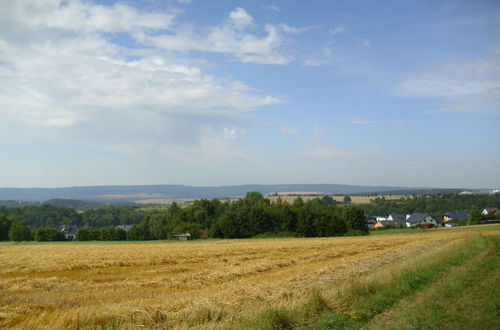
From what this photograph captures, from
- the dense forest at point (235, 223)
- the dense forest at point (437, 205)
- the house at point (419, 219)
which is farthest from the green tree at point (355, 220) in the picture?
the dense forest at point (437, 205)

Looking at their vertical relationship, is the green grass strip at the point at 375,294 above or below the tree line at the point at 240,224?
above

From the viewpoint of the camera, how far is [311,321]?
31.1 feet

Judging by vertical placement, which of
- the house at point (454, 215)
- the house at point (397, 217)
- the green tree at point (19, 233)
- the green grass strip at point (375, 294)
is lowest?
the house at point (397, 217)

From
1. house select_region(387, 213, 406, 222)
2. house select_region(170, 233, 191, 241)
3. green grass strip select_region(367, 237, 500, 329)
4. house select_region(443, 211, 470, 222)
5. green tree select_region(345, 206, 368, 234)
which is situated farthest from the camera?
house select_region(387, 213, 406, 222)

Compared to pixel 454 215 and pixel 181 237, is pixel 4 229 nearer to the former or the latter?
pixel 181 237

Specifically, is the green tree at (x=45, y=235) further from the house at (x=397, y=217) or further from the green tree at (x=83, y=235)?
the house at (x=397, y=217)

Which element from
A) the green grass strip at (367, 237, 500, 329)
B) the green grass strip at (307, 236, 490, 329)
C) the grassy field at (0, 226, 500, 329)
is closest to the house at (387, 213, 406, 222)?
the grassy field at (0, 226, 500, 329)

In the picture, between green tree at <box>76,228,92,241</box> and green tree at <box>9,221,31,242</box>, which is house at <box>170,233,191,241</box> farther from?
green tree at <box>9,221,31,242</box>

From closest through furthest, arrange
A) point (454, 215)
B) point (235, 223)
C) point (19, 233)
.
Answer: point (235, 223), point (19, 233), point (454, 215)

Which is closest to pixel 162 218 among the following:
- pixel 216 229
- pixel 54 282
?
pixel 216 229

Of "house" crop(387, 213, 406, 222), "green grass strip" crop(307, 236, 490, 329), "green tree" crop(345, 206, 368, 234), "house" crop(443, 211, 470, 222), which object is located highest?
"green grass strip" crop(307, 236, 490, 329)

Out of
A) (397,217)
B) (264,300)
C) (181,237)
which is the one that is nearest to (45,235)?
(181,237)

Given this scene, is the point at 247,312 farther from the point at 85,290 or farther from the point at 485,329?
the point at 85,290

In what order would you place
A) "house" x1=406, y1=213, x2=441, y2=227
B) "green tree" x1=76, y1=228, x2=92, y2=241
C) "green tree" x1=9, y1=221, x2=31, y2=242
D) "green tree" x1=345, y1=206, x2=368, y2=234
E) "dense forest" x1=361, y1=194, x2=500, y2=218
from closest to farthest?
"green tree" x1=345, y1=206, x2=368, y2=234 < "green tree" x1=9, y1=221, x2=31, y2=242 < "green tree" x1=76, y1=228, x2=92, y2=241 < "house" x1=406, y1=213, x2=441, y2=227 < "dense forest" x1=361, y1=194, x2=500, y2=218
